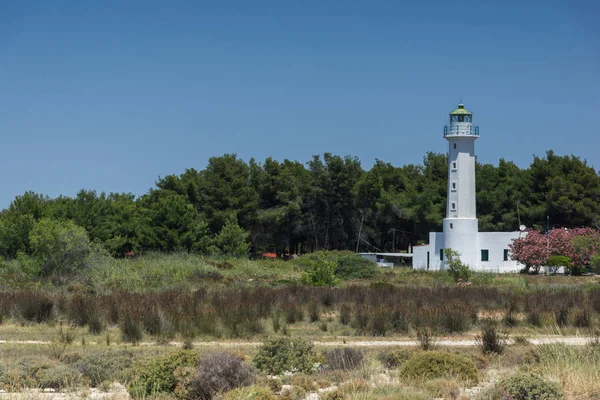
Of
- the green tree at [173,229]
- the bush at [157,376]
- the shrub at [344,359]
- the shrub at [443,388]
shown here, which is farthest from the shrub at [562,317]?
the green tree at [173,229]

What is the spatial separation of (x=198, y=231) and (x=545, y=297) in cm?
3631

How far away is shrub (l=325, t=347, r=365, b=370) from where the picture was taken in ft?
47.8

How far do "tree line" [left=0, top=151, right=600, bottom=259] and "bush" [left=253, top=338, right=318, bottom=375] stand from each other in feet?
144

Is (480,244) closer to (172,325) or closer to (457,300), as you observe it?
(457,300)

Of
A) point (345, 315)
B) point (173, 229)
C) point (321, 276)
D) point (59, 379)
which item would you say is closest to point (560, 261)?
point (321, 276)

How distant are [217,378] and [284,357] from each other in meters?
2.75

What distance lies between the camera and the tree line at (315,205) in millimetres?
59966

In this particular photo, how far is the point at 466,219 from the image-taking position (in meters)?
58.9

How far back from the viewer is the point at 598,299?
87.0 ft

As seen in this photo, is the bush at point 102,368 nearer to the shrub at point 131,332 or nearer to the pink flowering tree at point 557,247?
the shrub at point 131,332

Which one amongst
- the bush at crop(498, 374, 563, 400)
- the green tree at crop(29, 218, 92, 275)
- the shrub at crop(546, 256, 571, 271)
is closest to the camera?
the bush at crop(498, 374, 563, 400)

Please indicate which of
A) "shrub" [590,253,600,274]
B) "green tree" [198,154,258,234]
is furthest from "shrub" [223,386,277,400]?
"green tree" [198,154,258,234]

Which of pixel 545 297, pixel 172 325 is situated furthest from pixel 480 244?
pixel 172 325

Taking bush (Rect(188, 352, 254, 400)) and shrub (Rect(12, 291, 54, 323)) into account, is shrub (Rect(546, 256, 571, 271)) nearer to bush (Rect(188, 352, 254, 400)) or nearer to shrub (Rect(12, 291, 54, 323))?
shrub (Rect(12, 291, 54, 323))
